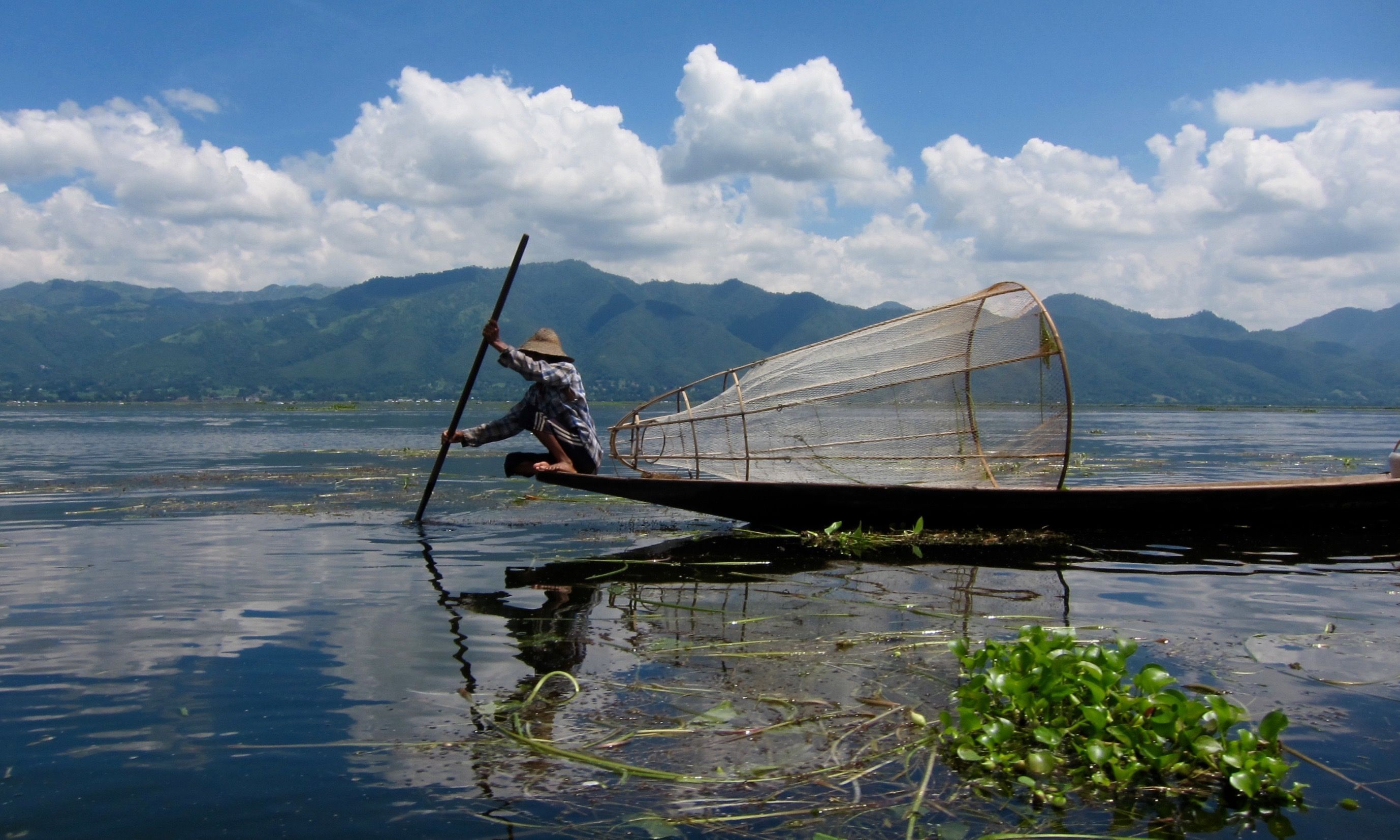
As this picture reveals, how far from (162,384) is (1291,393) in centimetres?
21855

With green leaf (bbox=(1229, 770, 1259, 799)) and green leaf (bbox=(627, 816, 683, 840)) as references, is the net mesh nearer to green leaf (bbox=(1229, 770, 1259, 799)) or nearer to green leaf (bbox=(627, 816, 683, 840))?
green leaf (bbox=(1229, 770, 1259, 799))

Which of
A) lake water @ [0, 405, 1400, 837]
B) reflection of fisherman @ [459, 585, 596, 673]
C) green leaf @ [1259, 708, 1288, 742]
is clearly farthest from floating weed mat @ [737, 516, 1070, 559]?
green leaf @ [1259, 708, 1288, 742]

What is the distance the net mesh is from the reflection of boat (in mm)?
15

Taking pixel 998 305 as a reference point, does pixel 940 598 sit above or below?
below

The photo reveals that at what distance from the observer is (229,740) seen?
391cm

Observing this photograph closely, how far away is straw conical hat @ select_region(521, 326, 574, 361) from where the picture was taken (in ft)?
29.9

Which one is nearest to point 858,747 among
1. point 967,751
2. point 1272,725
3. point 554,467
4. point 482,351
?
point 967,751

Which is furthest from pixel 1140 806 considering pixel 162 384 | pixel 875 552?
pixel 162 384

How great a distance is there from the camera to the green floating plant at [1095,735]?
3316 millimetres

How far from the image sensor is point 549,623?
5.98m

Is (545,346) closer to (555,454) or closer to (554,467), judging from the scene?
(555,454)

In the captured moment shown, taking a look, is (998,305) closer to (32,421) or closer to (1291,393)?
(32,421)

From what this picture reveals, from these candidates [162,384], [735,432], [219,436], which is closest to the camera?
[735,432]

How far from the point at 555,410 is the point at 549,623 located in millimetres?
3516
